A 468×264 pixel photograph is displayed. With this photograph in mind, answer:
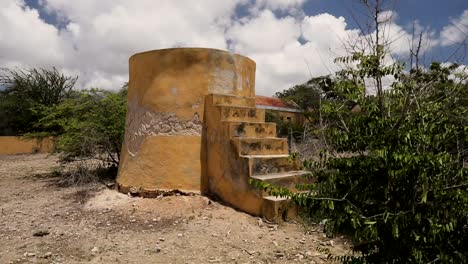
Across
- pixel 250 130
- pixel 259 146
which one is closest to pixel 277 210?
pixel 259 146

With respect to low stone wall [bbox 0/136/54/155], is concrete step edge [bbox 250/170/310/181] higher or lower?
higher

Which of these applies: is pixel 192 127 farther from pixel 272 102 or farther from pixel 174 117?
pixel 272 102

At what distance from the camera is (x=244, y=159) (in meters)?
5.54

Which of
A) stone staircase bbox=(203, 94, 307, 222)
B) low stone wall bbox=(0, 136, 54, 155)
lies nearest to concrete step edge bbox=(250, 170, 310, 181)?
stone staircase bbox=(203, 94, 307, 222)

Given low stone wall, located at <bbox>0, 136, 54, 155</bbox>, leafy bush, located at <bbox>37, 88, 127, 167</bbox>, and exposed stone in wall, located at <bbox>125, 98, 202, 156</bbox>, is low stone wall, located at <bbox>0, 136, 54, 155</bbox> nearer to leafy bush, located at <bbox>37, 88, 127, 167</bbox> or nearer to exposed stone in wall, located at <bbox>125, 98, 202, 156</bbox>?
leafy bush, located at <bbox>37, 88, 127, 167</bbox>

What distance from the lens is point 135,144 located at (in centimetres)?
677

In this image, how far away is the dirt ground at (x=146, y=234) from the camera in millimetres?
4145

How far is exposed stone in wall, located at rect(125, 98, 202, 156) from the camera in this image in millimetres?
6387

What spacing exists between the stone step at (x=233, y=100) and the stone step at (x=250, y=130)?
0.56 metres

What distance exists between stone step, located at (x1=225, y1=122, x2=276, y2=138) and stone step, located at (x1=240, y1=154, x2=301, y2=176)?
516 millimetres

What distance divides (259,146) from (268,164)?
388 mm

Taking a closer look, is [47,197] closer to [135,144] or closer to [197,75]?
[135,144]

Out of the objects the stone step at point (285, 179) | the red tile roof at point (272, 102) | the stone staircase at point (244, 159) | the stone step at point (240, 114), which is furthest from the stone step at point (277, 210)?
the red tile roof at point (272, 102)

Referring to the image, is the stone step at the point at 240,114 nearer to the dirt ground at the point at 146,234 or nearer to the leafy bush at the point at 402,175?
the dirt ground at the point at 146,234
